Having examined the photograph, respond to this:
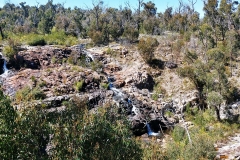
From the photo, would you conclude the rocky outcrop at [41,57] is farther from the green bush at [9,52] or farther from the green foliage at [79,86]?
the green foliage at [79,86]

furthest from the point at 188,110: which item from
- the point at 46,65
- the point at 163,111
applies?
the point at 46,65

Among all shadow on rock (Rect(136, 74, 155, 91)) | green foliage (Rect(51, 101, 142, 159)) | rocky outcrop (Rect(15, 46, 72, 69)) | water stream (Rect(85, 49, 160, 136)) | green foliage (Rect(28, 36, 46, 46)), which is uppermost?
green foliage (Rect(28, 36, 46, 46))

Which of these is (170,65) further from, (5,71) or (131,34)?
(5,71)

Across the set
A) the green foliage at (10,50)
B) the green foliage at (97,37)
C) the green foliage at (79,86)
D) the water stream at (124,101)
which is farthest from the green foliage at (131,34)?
the green foliage at (10,50)

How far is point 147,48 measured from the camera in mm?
49594

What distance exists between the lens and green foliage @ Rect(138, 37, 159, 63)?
1941 inches

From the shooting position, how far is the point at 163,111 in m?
40.8

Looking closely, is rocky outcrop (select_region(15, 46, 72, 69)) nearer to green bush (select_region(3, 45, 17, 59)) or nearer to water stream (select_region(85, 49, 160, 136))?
green bush (select_region(3, 45, 17, 59))

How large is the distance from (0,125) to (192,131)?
2397cm

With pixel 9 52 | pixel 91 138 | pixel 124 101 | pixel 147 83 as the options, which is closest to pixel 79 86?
pixel 124 101

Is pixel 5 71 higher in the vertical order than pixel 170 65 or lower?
higher

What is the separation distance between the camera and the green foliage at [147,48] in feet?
162

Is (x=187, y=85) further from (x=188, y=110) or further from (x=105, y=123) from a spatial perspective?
(x=105, y=123)

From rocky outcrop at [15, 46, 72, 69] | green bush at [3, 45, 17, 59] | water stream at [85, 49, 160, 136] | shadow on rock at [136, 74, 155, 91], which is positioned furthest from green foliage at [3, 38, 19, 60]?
shadow on rock at [136, 74, 155, 91]
